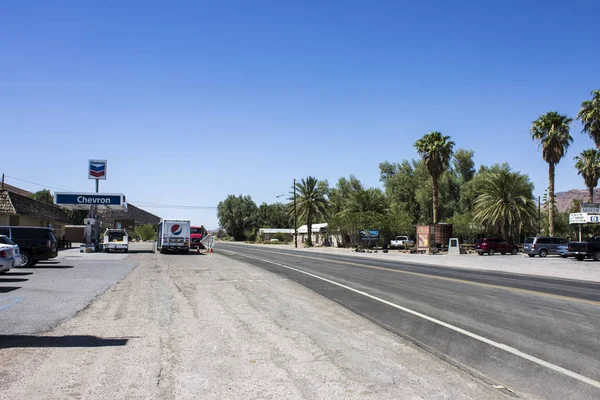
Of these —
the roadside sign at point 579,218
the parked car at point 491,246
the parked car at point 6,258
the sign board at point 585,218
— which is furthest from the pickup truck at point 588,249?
the parked car at point 6,258

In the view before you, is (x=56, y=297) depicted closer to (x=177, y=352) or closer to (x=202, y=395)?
(x=177, y=352)

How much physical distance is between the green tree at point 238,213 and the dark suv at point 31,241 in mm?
96839

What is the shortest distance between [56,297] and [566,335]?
11.6 meters

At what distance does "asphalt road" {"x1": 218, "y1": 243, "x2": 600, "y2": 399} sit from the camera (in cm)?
629

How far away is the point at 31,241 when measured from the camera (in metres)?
22.4

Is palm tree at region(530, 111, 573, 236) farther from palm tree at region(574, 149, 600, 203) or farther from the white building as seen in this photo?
the white building

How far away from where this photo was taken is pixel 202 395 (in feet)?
17.4

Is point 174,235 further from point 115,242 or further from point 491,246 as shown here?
point 491,246

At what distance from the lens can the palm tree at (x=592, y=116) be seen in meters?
46.1

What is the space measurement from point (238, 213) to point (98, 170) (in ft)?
244

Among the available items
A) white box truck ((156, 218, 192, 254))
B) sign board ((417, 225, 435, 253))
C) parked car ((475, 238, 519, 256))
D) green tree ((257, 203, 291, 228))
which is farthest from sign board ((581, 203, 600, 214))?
green tree ((257, 203, 291, 228))

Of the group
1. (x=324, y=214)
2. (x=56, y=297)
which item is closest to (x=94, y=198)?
(x=56, y=297)

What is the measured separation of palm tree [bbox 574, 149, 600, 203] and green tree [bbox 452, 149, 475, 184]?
25.2m

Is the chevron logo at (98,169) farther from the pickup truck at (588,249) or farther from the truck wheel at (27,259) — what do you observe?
the pickup truck at (588,249)
